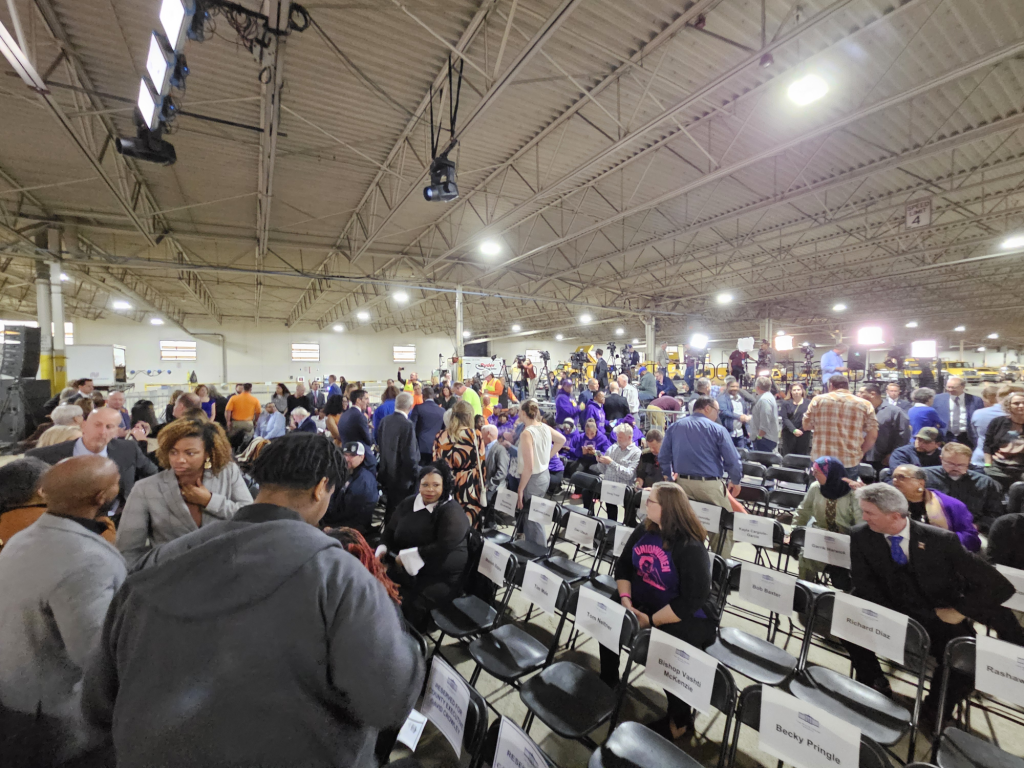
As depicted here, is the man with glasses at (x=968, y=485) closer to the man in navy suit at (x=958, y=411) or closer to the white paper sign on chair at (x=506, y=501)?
the man in navy suit at (x=958, y=411)

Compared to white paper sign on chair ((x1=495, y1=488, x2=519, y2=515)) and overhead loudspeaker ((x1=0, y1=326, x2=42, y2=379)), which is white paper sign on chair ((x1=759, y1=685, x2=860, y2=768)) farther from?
overhead loudspeaker ((x1=0, y1=326, x2=42, y2=379))

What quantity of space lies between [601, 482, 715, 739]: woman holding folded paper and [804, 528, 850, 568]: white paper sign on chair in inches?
41.5

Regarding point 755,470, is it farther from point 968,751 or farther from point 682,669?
point 682,669

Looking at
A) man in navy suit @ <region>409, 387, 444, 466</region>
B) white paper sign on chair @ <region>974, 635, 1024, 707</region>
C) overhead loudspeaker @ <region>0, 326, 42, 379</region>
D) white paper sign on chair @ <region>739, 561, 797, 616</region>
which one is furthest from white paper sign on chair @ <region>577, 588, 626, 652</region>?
overhead loudspeaker @ <region>0, 326, 42, 379</region>

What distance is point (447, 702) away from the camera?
150cm

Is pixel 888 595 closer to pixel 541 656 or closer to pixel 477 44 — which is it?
pixel 541 656

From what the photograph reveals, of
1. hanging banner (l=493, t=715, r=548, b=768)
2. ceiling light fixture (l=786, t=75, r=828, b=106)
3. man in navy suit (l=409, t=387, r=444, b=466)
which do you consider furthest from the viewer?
man in navy suit (l=409, t=387, r=444, b=466)

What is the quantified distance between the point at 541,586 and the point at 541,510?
3.33ft

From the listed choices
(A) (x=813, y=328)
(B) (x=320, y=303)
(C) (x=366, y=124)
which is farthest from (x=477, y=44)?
(A) (x=813, y=328)

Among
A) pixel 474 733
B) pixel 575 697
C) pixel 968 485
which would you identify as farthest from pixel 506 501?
pixel 968 485

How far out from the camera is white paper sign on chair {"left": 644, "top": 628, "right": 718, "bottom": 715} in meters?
1.55

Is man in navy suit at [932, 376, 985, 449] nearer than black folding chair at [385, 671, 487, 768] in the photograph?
No

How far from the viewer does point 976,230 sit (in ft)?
32.9

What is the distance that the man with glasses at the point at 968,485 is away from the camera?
9.51ft
